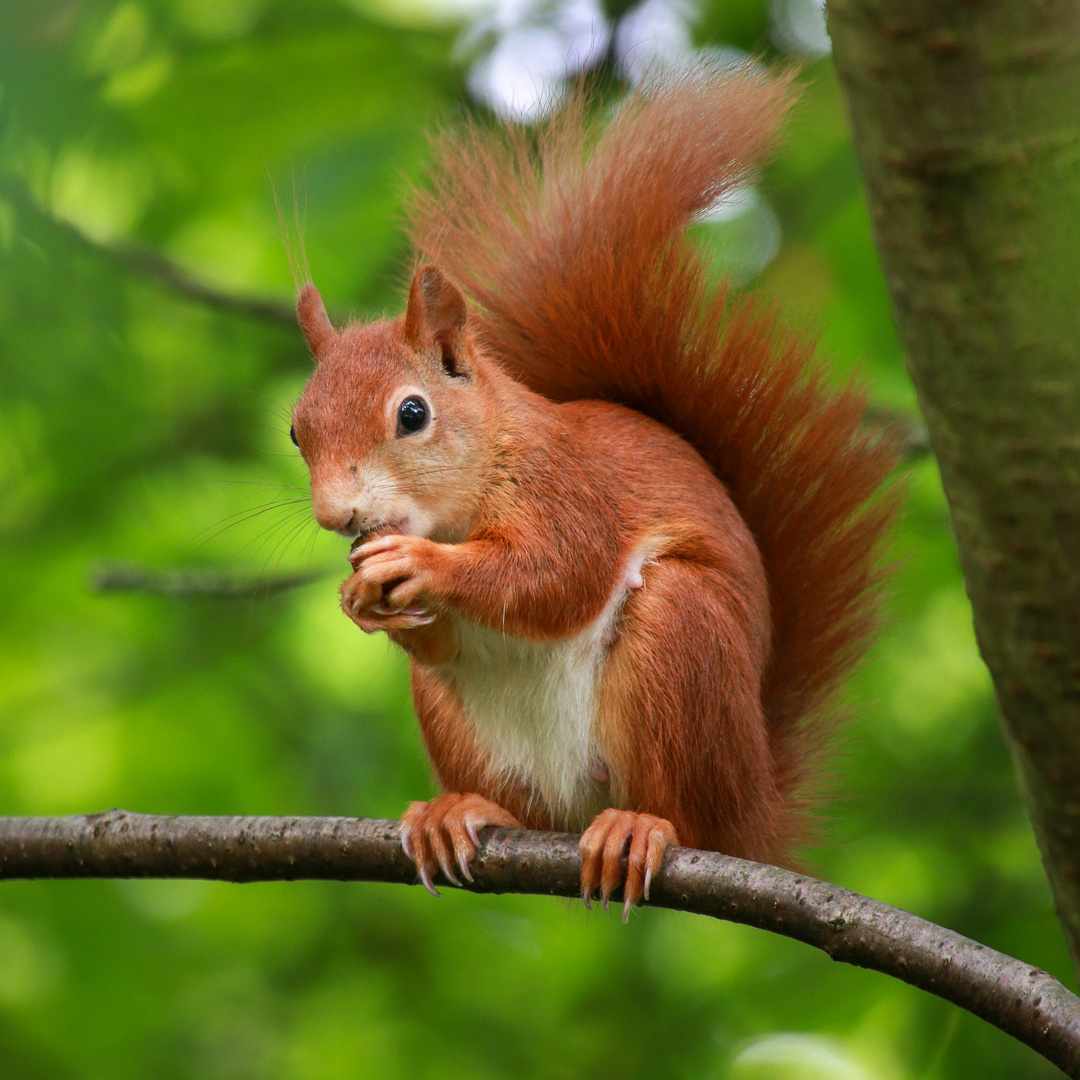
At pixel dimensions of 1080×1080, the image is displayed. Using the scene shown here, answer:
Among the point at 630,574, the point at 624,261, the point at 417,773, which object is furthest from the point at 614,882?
the point at 417,773

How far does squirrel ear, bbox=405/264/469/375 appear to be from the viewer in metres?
1.89

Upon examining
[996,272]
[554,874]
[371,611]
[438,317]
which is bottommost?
[554,874]

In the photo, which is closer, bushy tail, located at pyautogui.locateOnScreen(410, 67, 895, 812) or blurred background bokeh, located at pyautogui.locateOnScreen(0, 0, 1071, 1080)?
bushy tail, located at pyautogui.locateOnScreen(410, 67, 895, 812)

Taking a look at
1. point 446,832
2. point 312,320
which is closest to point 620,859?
point 446,832

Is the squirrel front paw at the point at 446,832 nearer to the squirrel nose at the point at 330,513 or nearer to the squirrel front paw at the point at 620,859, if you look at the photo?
the squirrel front paw at the point at 620,859

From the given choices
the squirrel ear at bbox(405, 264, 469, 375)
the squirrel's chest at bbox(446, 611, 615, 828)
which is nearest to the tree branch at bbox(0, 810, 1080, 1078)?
the squirrel's chest at bbox(446, 611, 615, 828)

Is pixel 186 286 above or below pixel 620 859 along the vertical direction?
above

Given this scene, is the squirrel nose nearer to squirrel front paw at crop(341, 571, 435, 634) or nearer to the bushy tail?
squirrel front paw at crop(341, 571, 435, 634)

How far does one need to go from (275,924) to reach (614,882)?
1839mm

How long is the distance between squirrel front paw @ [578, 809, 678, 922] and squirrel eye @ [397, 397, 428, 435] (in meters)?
0.62

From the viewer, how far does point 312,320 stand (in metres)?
2.00

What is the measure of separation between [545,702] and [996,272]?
113 centimetres

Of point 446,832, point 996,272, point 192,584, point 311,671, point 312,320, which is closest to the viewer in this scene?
point 996,272

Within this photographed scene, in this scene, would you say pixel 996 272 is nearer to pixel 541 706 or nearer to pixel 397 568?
pixel 397 568
